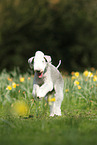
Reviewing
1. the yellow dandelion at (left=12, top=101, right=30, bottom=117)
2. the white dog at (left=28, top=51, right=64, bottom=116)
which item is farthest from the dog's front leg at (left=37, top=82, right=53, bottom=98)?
the yellow dandelion at (left=12, top=101, right=30, bottom=117)

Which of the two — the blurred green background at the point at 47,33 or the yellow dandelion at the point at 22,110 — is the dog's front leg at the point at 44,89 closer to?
the yellow dandelion at the point at 22,110

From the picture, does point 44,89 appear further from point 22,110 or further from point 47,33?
point 47,33

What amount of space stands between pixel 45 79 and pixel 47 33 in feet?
45.3

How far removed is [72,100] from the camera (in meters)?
5.67

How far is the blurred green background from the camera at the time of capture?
16078mm

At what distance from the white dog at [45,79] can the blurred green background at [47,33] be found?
11.2 meters

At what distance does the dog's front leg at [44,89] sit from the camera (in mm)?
3669

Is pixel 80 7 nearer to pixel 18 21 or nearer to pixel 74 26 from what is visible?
pixel 74 26

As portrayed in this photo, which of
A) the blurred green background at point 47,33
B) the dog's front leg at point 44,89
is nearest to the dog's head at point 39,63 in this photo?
the dog's front leg at point 44,89

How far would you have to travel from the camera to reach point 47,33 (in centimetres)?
1741

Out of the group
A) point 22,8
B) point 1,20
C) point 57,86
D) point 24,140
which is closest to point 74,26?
point 22,8

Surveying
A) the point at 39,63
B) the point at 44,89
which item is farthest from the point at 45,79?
the point at 39,63

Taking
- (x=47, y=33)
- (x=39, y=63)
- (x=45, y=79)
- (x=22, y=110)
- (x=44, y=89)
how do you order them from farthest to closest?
(x=47, y=33) < (x=22, y=110) < (x=45, y=79) < (x=44, y=89) < (x=39, y=63)

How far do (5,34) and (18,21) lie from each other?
47.4 inches
